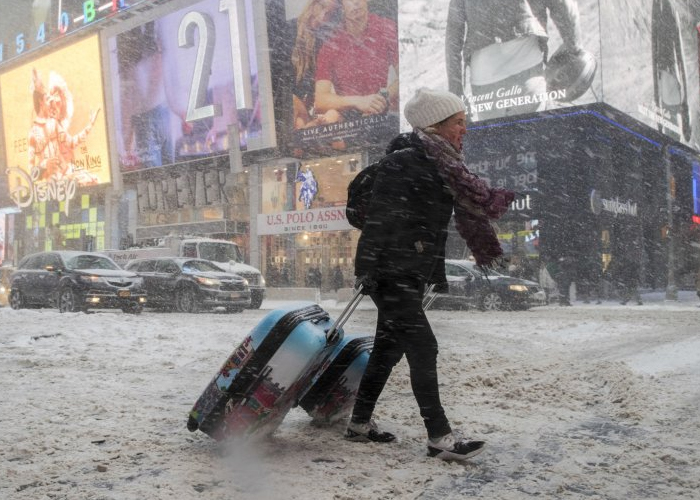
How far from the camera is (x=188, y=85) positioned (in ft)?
116

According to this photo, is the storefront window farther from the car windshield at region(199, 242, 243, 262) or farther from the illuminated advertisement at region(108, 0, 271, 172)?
the car windshield at region(199, 242, 243, 262)

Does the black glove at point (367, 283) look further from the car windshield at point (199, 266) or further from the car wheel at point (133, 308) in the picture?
the car windshield at point (199, 266)

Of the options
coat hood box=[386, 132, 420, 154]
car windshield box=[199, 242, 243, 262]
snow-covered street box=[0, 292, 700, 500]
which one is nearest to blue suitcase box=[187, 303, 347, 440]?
snow-covered street box=[0, 292, 700, 500]

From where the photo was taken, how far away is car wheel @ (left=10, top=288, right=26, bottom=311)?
49.2ft

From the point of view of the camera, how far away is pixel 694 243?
111 ft

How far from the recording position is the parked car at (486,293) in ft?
52.0

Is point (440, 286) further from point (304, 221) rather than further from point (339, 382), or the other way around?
point (304, 221)

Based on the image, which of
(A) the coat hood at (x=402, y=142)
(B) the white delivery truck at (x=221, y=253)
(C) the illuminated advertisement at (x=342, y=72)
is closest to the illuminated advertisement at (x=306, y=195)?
(C) the illuminated advertisement at (x=342, y=72)

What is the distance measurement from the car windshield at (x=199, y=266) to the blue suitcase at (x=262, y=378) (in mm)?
13163

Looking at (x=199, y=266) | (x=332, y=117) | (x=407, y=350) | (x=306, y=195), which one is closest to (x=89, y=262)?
(x=199, y=266)

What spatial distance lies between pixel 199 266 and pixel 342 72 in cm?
1645

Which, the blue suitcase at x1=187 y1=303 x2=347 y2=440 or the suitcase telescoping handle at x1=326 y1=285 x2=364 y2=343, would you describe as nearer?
the blue suitcase at x1=187 y1=303 x2=347 y2=440

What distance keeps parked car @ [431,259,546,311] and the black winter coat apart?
42.1ft

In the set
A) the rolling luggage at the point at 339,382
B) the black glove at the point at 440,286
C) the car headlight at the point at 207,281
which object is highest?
the black glove at the point at 440,286
